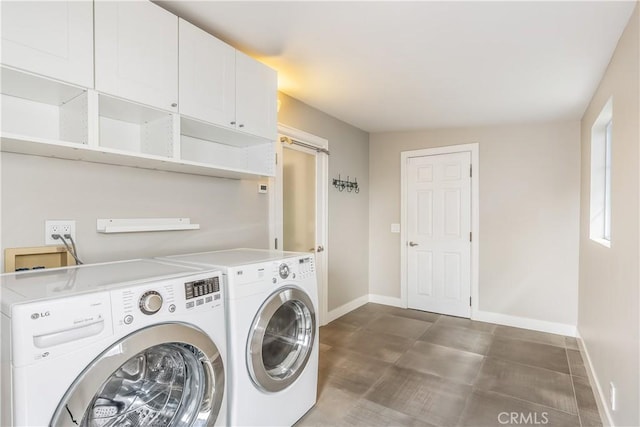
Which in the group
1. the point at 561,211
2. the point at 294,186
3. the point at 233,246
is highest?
the point at 294,186

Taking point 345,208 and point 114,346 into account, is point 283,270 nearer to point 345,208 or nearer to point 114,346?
point 114,346

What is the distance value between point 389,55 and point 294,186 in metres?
1.50

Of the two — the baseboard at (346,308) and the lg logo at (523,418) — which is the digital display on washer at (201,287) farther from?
the baseboard at (346,308)

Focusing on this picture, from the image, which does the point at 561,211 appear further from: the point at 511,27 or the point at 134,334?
the point at 134,334

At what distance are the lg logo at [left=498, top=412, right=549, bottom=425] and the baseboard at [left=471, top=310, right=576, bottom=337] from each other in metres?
1.74

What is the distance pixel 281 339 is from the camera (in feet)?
6.29

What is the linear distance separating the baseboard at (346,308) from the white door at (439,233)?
596 millimetres

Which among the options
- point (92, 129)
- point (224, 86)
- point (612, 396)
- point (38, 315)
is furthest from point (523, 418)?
point (92, 129)

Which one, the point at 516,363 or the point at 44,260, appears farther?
the point at 516,363

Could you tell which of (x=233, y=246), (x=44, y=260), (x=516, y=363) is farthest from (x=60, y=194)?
(x=516, y=363)

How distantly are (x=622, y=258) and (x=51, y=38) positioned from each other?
274 cm

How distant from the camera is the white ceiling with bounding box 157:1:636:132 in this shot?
1.72 meters

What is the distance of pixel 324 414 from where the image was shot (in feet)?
6.82

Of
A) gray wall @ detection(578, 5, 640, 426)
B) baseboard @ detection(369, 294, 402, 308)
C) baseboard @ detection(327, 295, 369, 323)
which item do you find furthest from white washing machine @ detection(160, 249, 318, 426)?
baseboard @ detection(369, 294, 402, 308)
